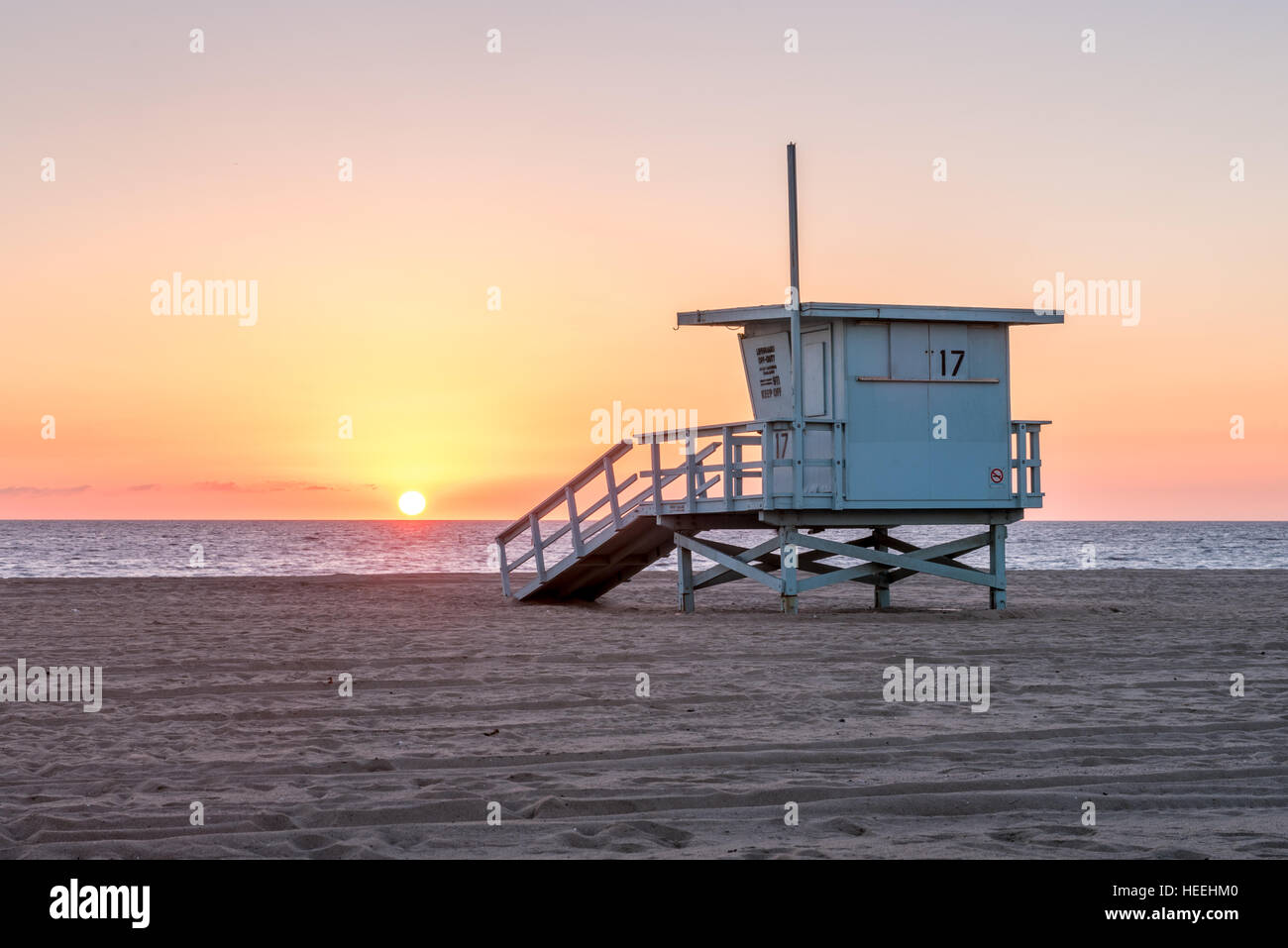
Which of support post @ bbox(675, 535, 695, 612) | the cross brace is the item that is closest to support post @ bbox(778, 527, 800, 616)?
the cross brace

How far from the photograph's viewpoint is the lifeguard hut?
1714 cm

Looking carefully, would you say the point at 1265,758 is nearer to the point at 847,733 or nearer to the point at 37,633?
the point at 847,733

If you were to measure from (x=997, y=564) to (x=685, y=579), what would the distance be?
4311 millimetres

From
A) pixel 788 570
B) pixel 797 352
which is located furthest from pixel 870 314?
pixel 788 570

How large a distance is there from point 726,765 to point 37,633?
10.7m

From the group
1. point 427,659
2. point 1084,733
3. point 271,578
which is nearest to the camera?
point 1084,733

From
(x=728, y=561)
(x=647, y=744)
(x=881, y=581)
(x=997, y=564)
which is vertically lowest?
(x=647, y=744)

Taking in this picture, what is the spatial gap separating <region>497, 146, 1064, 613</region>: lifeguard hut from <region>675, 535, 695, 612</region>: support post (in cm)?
16

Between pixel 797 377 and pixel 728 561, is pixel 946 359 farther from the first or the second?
pixel 728 561

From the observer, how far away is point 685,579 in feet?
61.5

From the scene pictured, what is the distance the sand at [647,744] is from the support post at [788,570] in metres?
1.72

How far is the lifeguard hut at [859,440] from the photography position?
17.1 m

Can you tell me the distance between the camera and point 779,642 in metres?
13.3
